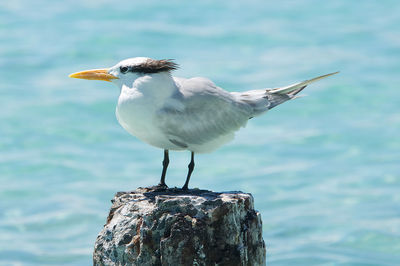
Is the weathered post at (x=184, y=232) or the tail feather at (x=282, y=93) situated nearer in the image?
the weathered post at (x=184, y=232)

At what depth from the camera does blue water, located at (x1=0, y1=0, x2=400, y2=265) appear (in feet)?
32.8

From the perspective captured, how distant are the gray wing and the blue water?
363cm

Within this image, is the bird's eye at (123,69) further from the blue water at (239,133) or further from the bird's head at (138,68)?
the blue water at (239,133)

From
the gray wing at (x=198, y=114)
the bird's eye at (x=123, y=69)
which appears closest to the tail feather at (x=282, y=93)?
the gray wing at (x=198, y=114)

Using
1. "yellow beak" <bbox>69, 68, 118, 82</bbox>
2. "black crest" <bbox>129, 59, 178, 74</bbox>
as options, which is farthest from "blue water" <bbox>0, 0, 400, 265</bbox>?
"black crest" <bbox>129, 59, 178, 74</bbox>

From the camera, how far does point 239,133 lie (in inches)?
504

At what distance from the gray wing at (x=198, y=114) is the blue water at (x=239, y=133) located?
3629 millimetres

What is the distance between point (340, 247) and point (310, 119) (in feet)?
14.3

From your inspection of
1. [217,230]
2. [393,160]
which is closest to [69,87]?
[393,160]

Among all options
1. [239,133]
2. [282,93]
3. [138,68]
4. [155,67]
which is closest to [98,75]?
[138,68]

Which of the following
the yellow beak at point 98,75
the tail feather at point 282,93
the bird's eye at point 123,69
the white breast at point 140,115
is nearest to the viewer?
the white breast at point 140,115

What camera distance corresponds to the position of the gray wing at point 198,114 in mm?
5523

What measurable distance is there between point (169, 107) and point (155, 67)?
1.10ft

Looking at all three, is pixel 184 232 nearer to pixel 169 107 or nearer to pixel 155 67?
pixel 169 107
